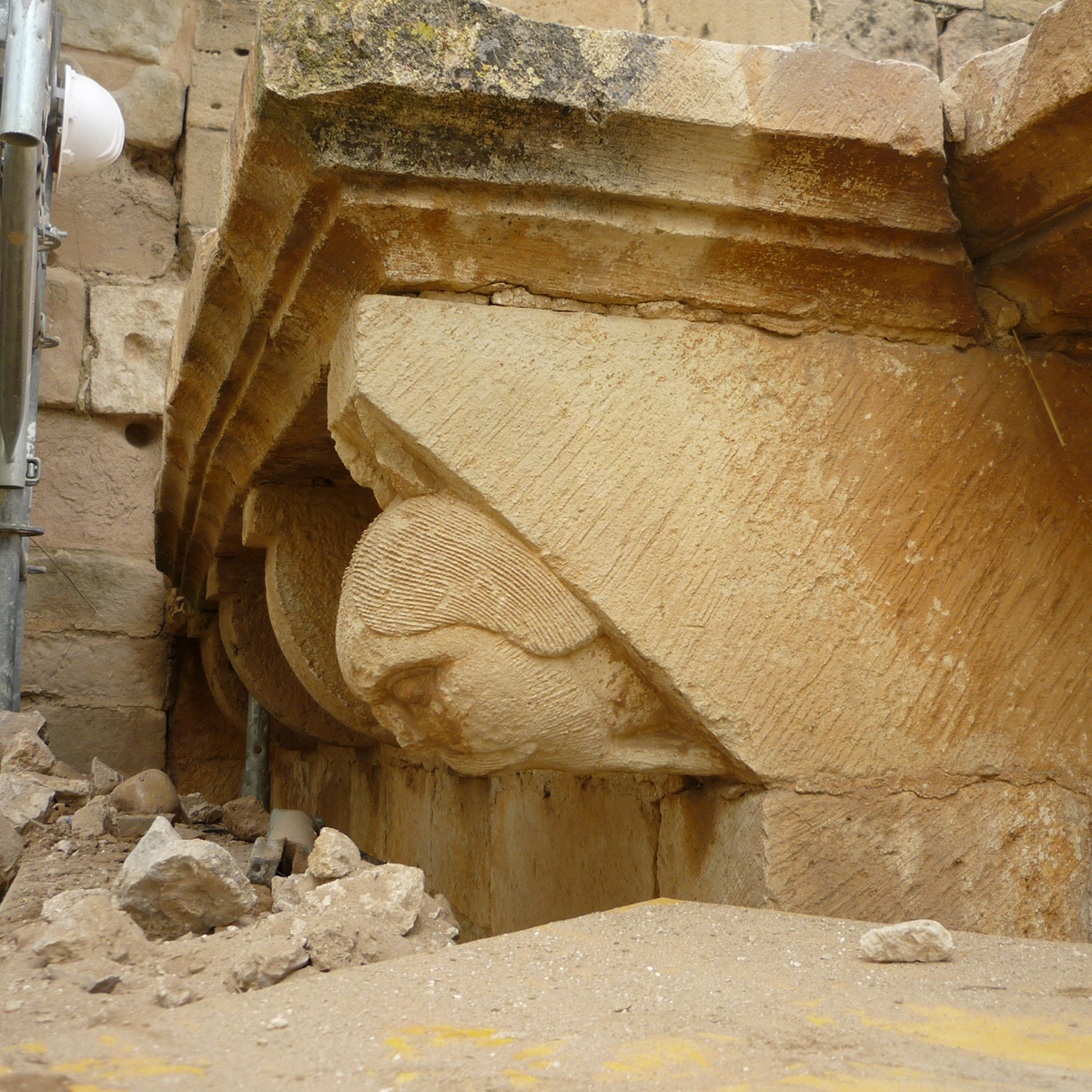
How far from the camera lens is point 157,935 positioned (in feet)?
5.02

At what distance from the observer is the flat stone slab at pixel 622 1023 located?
3.14ft

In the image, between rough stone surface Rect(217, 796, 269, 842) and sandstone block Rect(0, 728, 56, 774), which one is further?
rough stone surface Rect(217, 796, 269, 842)

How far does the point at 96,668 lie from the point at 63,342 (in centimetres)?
122

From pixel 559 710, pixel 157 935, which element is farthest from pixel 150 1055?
pixel 559 710

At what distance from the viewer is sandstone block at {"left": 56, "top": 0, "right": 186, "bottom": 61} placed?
4539 mm

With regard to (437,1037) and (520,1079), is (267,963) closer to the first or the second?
(437,1037)

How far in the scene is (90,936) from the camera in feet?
4.46

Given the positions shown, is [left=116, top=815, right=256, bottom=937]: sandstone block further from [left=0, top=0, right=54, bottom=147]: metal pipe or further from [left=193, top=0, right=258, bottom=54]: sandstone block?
[left=193, top=0, right=258, bottom=54]: sandstone block

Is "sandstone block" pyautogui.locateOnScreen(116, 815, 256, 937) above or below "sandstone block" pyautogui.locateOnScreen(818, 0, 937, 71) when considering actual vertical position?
below

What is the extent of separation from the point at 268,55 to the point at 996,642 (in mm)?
1337

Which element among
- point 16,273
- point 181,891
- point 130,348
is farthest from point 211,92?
point 181,891

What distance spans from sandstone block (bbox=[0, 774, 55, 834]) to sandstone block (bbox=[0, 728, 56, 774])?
24cm

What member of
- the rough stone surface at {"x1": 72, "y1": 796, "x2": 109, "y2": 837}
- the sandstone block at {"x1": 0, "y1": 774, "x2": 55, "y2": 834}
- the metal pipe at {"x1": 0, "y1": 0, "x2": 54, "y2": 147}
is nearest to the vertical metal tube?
the rough stone surface at {"x1": 72, "y1": 796, "x2": 109, "y2": 837}

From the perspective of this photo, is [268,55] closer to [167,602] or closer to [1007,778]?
[1007,778]
